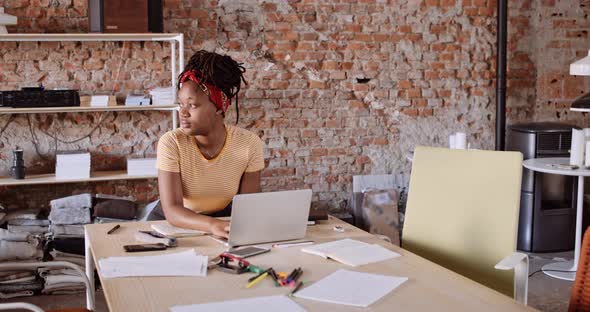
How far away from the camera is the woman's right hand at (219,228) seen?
106 inches

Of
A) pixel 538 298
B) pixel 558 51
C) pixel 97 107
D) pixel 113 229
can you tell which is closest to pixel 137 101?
pixel 97 107

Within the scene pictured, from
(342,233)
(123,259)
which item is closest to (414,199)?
(342,233)

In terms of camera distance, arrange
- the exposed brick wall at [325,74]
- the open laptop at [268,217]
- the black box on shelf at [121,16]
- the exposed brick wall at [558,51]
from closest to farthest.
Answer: the open laptop at [268,217] < the black box on shelf at [121,16] < the exposed brick wall at [325,74] < the exposed brick wall at [558,51]

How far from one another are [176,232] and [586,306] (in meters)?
1.56

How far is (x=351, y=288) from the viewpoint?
2.07 meters

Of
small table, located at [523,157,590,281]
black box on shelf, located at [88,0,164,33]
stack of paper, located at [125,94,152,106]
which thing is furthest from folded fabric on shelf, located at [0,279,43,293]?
small table, located at [523,157,590,281]

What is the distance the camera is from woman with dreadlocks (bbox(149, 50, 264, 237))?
10.5ft

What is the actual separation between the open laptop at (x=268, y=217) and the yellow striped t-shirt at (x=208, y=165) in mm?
654

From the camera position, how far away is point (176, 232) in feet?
9.25

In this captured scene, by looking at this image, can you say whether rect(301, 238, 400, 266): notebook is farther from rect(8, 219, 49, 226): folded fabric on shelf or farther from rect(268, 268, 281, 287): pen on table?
rect(8, 219, 49, 226): folded fabric on shelf

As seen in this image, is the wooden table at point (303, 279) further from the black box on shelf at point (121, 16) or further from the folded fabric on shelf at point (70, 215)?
the black box on shelf at point (121, 16)

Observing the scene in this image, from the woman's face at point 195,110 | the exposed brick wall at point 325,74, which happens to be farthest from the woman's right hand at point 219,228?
the exposed brick wall at point 325,74

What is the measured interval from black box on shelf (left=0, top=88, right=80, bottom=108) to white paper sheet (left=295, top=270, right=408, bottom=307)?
3043 mm

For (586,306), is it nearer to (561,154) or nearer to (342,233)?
(342,233)
